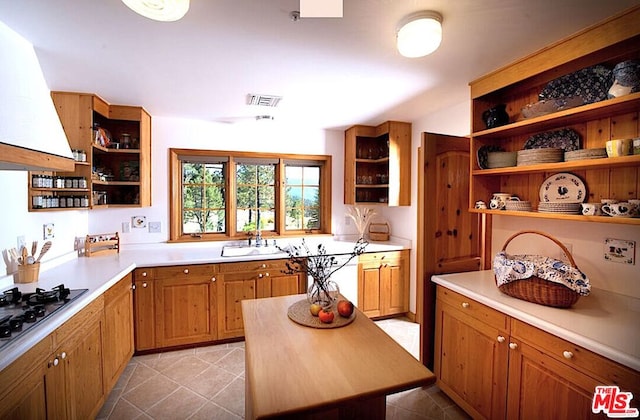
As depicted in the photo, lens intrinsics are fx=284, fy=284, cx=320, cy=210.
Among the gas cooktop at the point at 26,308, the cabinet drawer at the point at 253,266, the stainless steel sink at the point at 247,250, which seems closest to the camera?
the gas cooktop at the point at 26,308

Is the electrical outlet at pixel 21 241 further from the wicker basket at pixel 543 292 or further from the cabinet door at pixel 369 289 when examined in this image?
the wicker basket at pixel 543 292

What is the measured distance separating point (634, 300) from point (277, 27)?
7.93 feet

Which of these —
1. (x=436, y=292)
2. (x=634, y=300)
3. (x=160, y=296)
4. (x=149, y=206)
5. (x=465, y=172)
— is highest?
(x=465, y=172)

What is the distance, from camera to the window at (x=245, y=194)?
10.9 feet

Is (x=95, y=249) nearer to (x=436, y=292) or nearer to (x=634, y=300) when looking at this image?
(x=436, y=292)

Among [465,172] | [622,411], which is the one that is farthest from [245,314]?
[465,172]

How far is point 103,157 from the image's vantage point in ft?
9.63

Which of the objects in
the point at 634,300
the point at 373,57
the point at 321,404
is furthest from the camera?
the point at 373,57

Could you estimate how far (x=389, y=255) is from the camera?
10.9 feet

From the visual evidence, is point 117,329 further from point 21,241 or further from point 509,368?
point 509,368

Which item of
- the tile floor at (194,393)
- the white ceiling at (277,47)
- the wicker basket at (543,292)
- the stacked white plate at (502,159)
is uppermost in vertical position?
the white ceiling at (277,47)

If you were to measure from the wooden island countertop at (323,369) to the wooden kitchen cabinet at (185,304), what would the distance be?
4.44ft

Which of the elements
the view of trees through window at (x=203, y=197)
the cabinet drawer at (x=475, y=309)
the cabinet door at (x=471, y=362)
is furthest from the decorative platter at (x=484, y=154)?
the view of trees through window at (x=203, y=197)

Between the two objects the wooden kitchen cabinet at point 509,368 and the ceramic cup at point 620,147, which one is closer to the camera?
the wooden kitchen cabinet at point 509,368
